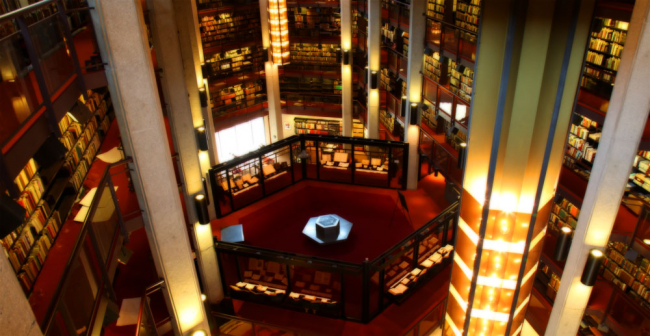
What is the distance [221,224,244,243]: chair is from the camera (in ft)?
30.4

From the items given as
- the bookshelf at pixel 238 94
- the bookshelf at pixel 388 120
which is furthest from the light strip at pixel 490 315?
the bookshelf at pixel 238 94

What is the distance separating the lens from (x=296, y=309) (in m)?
8.35

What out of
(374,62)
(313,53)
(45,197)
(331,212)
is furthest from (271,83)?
(45,197)

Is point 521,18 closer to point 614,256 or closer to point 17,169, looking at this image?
point 17,169

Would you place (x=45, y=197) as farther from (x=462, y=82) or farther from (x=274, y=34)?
(x=462, y=82)

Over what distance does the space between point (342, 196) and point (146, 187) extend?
21.9 feet

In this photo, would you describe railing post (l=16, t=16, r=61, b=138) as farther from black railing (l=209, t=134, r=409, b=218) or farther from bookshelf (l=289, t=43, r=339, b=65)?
bookshelf (l=289, t=43, r=339, b=65)

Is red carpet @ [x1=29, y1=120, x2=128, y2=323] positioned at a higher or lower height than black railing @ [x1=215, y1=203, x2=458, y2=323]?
higher

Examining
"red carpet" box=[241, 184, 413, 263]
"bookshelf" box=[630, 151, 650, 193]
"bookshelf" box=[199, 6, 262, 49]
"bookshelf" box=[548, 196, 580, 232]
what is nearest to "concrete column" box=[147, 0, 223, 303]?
"red carpet" box=[241, 184, 413, 263]

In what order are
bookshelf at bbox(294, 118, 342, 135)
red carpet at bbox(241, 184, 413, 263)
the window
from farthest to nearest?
bookshelf at bbox(294, 118, 342, 135) → the window → red carpet at bbox(241, 184, 413, 263)

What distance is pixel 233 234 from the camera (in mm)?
9422

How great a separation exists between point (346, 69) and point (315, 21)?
10.7 feet

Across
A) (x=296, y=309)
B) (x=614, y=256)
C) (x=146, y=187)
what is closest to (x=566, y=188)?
(x=614, y=256)

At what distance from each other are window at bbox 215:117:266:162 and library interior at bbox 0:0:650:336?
3.97 metres
